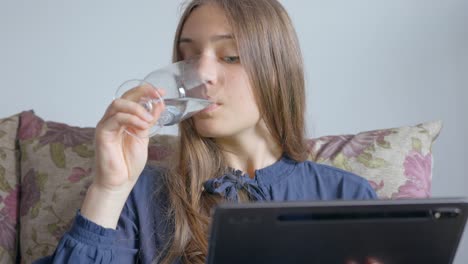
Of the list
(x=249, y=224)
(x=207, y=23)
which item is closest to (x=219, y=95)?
(x=207, y=23)

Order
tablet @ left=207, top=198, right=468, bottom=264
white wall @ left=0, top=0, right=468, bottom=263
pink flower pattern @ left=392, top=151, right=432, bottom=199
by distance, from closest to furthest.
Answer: tablet @ left=207, top=198, right=468, bottom=264
pink flower pattern @ left=392, top=151, right=432, bottom=199
white wall @ left=0, top=0, right=468, bottom=263

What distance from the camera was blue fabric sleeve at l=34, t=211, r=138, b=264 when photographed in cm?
105

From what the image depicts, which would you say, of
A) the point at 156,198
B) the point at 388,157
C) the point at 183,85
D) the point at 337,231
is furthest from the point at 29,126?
the point at 337,231

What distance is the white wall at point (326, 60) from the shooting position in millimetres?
1649

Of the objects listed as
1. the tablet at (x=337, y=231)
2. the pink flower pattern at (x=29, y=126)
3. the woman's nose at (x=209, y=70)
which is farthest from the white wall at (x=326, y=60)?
the tablet at (x=337, y=231)

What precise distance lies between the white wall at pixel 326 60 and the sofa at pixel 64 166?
0.89 ft

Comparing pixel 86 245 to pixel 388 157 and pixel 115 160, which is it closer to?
pixel 115 160

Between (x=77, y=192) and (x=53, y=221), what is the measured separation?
75mm

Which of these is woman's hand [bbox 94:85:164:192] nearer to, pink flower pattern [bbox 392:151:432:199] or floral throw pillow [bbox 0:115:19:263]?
floral throw pillow [bbox 0:115:19:263]

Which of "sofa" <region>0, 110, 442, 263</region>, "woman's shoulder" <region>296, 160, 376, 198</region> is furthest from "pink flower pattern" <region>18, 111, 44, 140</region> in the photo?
"woman's shoulder" <region>296, 160, 376, 198</region>

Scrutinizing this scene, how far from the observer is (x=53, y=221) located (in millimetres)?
1275

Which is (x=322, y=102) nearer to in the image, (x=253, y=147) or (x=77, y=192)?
(x=253, y=147)

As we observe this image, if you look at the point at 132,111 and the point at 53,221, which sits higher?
the point at 132,111

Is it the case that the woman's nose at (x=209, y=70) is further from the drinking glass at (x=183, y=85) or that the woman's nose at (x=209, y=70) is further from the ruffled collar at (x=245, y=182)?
the ruffled collar at (x=245, y=182)
